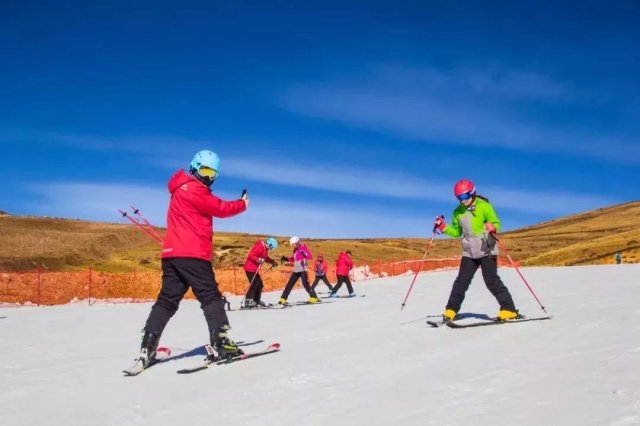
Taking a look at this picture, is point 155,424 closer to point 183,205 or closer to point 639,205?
point 183,205

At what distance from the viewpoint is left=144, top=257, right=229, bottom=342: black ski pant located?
630 centimetres

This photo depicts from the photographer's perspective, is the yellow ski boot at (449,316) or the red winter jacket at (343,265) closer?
the yellow ski boot at (449,316)

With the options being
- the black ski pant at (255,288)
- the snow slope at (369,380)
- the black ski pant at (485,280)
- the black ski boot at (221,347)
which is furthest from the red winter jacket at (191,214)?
the black ski pant at (255,288)

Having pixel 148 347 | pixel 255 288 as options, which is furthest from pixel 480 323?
pixel 255 288

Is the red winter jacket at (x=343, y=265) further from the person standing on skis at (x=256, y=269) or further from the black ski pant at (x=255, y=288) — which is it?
the black ski pant at (x=255, y=288)

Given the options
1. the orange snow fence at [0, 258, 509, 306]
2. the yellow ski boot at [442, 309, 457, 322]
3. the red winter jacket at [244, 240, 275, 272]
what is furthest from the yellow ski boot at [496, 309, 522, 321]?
the orange snow fence at [0, 258, 509, 306]

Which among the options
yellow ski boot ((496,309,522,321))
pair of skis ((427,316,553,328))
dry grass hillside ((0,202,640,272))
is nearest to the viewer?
pair of skis ((427,316,553,328))

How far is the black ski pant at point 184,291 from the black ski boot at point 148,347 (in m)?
0.05

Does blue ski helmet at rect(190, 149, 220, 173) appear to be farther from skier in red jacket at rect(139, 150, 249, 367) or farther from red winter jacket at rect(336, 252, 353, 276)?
red winter jacket at rect(336, 252, 353, 276)

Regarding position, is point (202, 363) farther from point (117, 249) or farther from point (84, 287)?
point (117, 249)

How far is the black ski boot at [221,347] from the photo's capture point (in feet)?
20.4

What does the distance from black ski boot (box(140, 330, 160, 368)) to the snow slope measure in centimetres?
16

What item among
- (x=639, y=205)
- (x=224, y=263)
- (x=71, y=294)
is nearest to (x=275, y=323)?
(x=71, y=294)

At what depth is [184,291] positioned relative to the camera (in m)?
6.32
